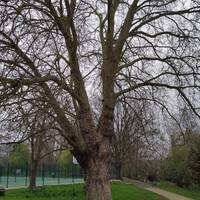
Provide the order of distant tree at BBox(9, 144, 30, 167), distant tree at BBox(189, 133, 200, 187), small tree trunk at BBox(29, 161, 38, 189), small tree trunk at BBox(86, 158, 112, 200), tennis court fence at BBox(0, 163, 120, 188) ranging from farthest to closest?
tennis court fence at BBox(0, 163, 120, 188), distant tree at BBox(189, 133, 200, 187), small tree trunk at BBox(29, 161, 38, 189), distant tree at BBox(9, 144, 30, 167), small tree trunk at BBox(86, 158, 112, 200)

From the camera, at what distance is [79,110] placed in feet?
46.6

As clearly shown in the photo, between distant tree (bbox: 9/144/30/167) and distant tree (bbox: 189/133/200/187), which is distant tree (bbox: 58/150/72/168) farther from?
distant tree (bbox: 189/133/200/187)

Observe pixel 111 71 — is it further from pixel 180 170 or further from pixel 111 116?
pixel 180 170

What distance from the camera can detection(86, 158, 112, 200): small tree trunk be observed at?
13.3 m

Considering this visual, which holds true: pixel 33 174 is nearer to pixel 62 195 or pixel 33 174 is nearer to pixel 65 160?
pixel 62 195

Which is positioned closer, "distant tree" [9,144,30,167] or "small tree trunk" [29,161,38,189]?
"distant tree" [9,144,30,167]

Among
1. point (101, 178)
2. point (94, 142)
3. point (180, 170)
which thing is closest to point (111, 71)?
point (94, 142)

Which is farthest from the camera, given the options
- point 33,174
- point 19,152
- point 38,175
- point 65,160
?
point 65,160

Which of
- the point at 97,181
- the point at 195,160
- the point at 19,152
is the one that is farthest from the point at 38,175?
the point at 97,181

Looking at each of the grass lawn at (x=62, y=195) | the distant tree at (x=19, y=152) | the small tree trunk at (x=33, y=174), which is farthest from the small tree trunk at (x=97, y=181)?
the small tree trunk at (x=33, y=174)

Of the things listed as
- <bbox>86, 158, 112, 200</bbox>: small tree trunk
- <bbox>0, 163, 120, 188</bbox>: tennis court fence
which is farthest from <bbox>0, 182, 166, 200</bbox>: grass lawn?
<bbox>86, 158, 112, 200</bbox>: small tree trunk

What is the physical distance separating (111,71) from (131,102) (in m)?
3.04

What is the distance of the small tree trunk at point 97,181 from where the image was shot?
1326 centimetres

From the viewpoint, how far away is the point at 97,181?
13320mm
